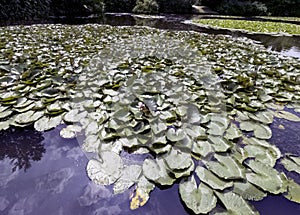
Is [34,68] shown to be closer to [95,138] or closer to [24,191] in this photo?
[95,138]

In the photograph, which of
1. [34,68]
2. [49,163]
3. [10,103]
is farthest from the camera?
[34,68]

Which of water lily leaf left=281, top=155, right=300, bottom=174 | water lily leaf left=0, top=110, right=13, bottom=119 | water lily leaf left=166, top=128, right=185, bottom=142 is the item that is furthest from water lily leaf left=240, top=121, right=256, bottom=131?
water lily leaf left=0, top=110, right=13, bottom=119

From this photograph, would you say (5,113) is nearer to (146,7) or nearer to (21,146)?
(21,146)

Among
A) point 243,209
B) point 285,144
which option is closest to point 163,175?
point 243,209

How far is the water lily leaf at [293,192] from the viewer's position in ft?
4.19

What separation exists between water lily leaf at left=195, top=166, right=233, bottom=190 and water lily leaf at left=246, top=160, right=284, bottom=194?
17cm

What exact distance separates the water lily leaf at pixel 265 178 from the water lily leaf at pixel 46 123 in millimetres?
1472

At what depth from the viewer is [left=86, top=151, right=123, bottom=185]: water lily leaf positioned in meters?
1.35

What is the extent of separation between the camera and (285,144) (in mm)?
1819

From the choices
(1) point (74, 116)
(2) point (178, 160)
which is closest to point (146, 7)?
(1) point (74, 116)

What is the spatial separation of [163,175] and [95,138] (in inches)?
23.6

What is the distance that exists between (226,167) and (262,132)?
23.9 inches

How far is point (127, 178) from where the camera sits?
53.1 inches

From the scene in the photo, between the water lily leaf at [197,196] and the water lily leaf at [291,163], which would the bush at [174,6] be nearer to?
the water lily leaf at [291,163]
